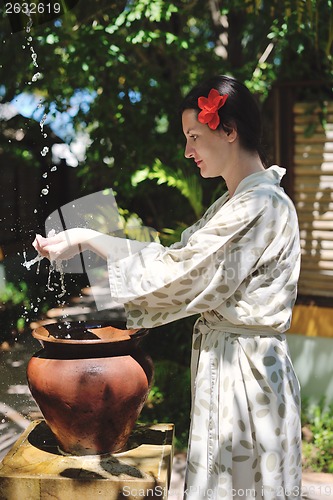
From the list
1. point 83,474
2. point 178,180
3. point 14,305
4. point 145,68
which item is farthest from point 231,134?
point 14,305

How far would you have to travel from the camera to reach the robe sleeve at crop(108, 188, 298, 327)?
6.62 feet

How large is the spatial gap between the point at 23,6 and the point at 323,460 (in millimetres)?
3180

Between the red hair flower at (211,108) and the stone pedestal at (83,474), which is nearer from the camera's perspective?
the red hair flower at (211,108)

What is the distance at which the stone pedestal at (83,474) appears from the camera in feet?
7.08

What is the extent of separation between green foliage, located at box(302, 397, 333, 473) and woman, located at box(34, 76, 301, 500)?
1888mm

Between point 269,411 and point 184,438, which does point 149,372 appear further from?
point 184,438

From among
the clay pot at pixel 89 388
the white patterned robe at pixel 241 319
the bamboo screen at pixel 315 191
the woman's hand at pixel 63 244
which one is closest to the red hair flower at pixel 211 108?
the white patterned robe at pixel 241 319

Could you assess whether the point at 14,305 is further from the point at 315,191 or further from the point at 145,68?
the point at 315,191

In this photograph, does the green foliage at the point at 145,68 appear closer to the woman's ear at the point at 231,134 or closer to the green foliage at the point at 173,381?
the green foliage at the point at 173,381

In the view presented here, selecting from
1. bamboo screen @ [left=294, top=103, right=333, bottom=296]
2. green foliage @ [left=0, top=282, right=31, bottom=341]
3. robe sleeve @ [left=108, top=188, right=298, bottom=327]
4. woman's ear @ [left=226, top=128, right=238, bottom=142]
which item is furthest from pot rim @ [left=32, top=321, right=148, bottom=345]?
green foliage @ [left=0, top=282, right=31, bottom=341]

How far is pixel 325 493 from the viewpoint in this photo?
11.6 feet

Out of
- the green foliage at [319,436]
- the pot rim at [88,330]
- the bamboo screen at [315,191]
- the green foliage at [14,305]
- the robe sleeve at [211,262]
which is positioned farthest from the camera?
the green foliage at [14,305]

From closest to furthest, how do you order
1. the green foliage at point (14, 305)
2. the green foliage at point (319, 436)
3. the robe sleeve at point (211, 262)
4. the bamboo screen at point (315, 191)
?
the robe sleeve at point (211, 262), the green foliage at point (319, 436), the bamboo screen at point (315, 191), the green foliage at point (14, 305)

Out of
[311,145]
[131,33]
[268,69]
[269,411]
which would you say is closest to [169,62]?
[131,33]
